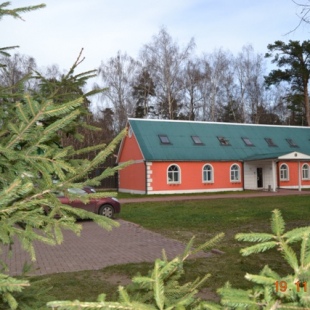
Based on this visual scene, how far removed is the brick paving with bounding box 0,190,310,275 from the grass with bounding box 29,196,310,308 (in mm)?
581

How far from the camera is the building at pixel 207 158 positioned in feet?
89.3

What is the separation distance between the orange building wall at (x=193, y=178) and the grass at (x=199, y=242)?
5333mm

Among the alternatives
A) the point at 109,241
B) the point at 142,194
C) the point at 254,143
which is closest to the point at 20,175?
the point at 109,241

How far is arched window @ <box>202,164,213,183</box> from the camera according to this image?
2844cm

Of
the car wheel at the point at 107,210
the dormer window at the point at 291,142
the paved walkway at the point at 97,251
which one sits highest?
the dormer window at the point at 291,142

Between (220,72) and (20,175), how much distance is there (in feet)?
144

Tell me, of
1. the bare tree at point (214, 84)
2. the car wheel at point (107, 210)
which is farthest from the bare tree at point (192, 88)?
the car wheel at point (107, 210)

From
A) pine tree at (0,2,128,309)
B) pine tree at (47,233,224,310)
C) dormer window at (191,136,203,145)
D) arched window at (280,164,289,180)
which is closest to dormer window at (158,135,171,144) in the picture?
dormer window at (191,136,203,145)

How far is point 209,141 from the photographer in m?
29.6

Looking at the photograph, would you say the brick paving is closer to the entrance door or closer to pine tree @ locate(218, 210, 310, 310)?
pine tree @ locate(218, 210, 310, 310)

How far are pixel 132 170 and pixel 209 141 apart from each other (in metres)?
6.37

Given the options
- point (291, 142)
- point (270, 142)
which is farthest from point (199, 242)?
point (291, 142)

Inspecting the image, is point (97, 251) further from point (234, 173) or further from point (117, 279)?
point (234, 173)
